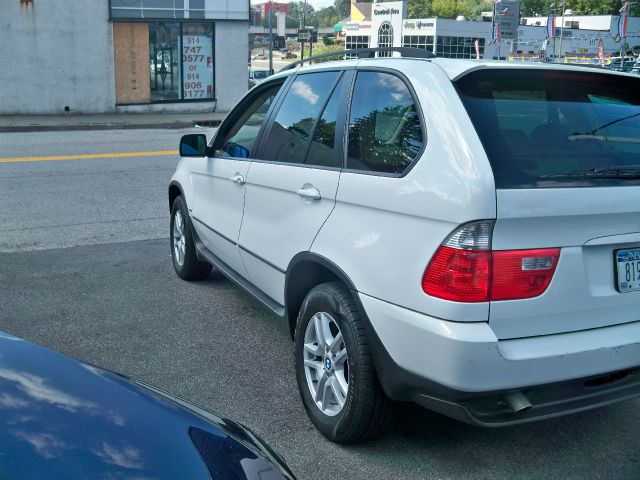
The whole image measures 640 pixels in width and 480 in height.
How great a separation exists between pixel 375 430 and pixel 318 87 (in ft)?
6.35

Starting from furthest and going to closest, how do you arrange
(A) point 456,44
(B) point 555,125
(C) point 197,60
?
(A) point 456,44, (C) point 197,60, (B) point 555,125

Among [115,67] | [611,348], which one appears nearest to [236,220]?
[611,348]

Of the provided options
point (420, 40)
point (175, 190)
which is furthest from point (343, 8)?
point (175, 190)

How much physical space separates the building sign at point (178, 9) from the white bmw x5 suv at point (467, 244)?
2053 cm

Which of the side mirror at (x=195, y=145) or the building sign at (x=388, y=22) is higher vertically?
the building sign at (x=388, y=22)

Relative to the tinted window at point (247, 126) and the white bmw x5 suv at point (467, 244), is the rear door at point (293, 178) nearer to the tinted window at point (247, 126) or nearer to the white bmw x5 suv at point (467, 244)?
the white bmw x5 suv at point (467, 244)

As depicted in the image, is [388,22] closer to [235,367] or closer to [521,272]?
[235,367]

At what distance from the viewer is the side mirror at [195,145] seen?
5.50 metres

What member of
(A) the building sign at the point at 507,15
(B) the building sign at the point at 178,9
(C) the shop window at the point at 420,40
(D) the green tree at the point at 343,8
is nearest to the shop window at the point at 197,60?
(B) the building sign at the point at 178,9

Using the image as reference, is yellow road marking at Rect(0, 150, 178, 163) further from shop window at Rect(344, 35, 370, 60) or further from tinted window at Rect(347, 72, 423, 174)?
shop window at Rect(344, 35, 370, 60)

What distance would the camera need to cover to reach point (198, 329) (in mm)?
5297

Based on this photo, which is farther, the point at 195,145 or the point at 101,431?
the point at 195,145

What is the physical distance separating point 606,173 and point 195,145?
316 cm

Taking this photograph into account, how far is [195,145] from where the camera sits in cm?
552
